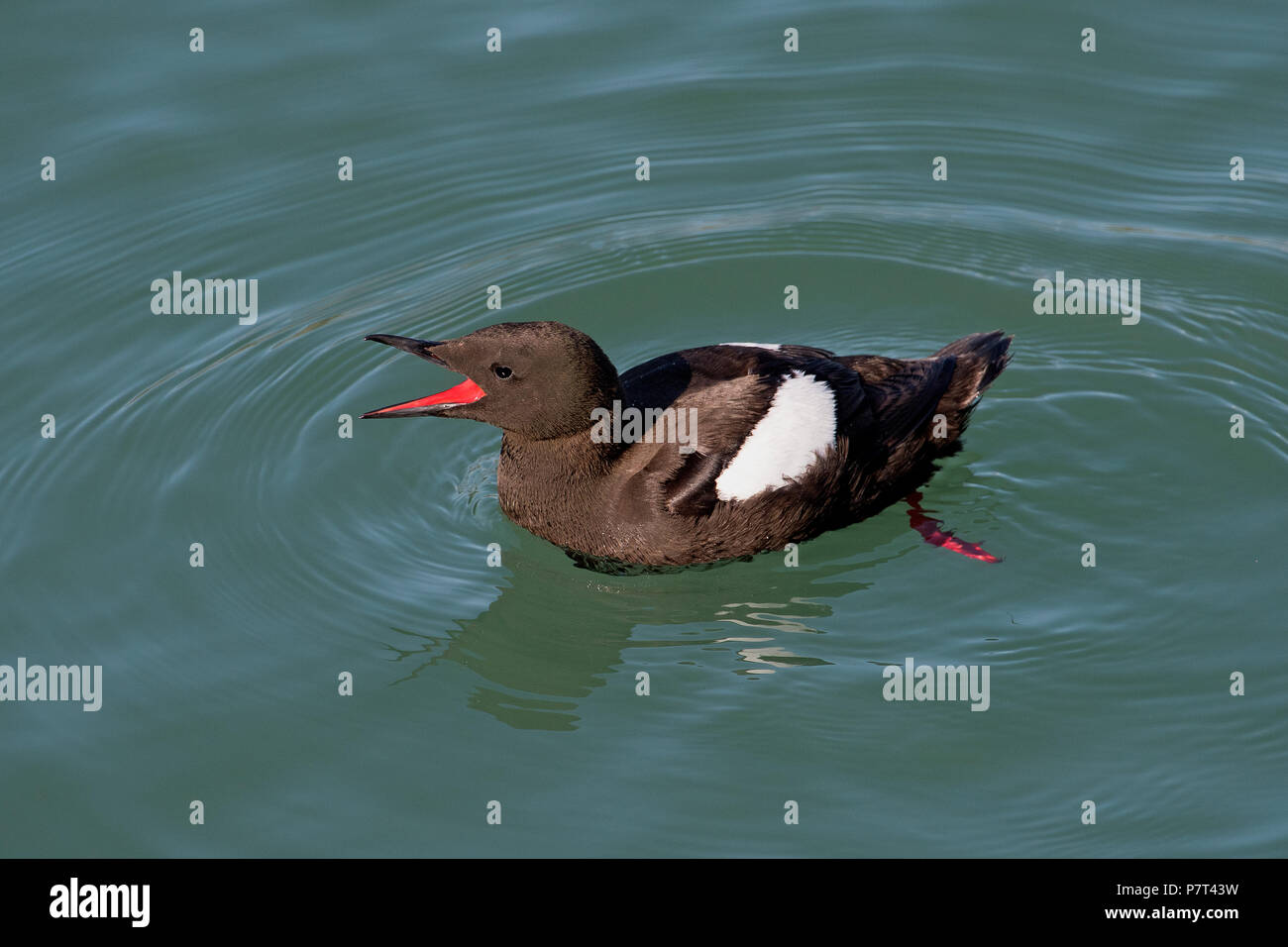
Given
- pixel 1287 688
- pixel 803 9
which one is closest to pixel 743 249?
pixel 803 9

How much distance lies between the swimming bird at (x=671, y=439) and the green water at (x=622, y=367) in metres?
0.27

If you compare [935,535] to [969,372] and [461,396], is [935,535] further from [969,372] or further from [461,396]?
[461,396]

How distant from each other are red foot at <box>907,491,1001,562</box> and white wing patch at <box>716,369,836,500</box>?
2.57 feet

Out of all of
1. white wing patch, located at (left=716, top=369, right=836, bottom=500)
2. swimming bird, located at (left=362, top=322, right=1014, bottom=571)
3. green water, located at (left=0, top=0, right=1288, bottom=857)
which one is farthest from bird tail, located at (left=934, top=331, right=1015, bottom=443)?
white wing patch, located at (left=716, top=369, right=836, bottom=500)

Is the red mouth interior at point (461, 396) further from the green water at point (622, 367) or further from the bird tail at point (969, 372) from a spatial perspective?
the bird tail at point (969, 372)

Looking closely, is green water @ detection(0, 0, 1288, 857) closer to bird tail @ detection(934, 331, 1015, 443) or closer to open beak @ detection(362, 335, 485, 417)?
bird tail @ detection(934, 331, 1015, 443)

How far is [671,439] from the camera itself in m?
7.81

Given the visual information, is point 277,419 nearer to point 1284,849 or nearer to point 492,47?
point 492,47

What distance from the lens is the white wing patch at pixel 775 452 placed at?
7746mm

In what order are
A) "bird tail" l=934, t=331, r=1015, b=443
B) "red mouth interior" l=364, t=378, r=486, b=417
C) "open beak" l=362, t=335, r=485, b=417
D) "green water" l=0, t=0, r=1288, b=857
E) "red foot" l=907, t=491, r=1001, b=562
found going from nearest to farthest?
"green water" l=0, t=0, r=1288, b=857
"open beak" l=362, t=335, r=485, b=417
"red mouth interior" l=364, t=378, r=486, b=417
"red foot" l=907, t=491, r=1001, b=562
"bird tail" l=934, t=331, r=1015, b=443

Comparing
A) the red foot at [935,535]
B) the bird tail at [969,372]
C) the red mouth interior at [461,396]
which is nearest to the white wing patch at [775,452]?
the red foot at [935,535]

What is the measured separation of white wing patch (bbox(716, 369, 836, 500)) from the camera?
7746 mm

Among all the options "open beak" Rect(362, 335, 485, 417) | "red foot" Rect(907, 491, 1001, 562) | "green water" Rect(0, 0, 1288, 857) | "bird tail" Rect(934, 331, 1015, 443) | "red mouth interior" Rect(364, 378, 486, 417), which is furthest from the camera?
"bird tail" Rect(934, 331, 1015, 443)

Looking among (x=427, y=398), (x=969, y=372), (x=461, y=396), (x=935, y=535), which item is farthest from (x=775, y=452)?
(x=427, y=398)
